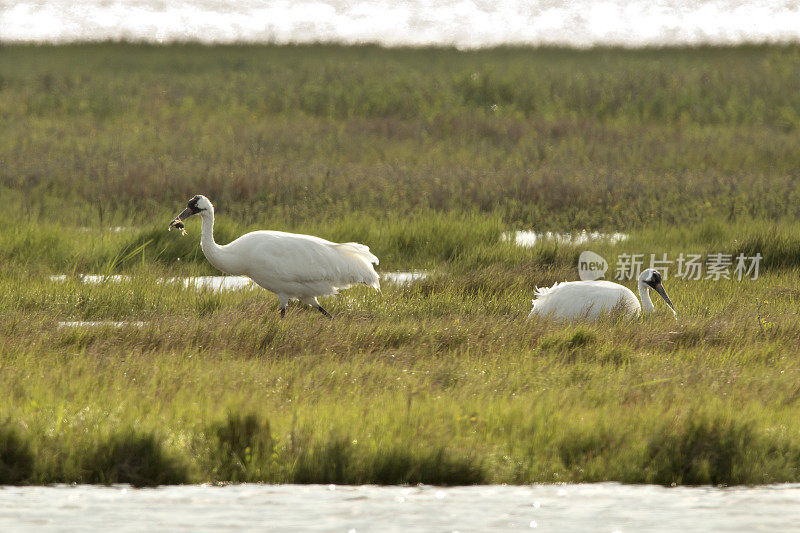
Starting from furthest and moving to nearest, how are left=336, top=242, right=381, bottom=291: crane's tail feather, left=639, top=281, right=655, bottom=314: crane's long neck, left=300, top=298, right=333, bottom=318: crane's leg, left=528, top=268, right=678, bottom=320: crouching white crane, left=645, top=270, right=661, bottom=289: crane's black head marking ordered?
1. left=336, top=242, right=381, bottom=291: crane's tail feather
2. left=300, top=298, right=333, bottom=318: crane's leg
3. left=645, top=270, right=661, bottom=289: crane's black head marking
4. left=639, top=281, right=655, bottom=314: crane's long neck
5. left=528, top=268, right=678, bottom=320: crouching white crane

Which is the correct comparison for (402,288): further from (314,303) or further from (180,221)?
(180,221)

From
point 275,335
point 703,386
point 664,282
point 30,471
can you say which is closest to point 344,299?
point 275,335

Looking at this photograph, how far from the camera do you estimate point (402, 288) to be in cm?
1309

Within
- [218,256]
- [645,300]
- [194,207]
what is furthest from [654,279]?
[194,207]

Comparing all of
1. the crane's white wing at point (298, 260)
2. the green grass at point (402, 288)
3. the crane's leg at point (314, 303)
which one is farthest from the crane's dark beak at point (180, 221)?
the crane's leg at point (314, 303)

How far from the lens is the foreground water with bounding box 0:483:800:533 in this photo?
17.7ft

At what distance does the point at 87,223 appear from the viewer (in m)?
20.4

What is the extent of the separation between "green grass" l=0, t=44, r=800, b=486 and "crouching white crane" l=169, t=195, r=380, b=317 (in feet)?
1.23

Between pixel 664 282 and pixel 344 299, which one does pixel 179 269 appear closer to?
pixel 344 299

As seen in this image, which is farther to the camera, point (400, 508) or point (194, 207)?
point (194, 207)

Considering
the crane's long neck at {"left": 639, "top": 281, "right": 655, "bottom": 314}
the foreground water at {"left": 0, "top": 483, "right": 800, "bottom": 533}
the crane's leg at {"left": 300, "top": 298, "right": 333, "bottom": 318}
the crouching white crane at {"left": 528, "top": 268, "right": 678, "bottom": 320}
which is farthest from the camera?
the crane's leg at {"left": 300, "top": 298, "right": 333, "bottom": 318}

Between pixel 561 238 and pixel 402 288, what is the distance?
5580mm

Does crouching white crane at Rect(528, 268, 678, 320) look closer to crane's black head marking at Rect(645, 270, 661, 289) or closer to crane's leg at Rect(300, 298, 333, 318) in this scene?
crane's black head marking at Rect(645, 270, 661, 289)

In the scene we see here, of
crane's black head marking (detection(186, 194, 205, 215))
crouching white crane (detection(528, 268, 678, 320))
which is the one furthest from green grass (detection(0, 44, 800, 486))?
crane's black head marking (detection(186, 194, 205, 215))
